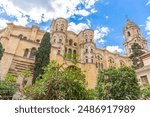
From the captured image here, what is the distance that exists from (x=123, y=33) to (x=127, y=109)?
52253 mm

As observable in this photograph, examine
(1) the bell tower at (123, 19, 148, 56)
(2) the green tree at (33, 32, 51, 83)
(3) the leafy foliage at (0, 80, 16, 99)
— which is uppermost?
(1) the bell tower at (123, 19, 148, 56)

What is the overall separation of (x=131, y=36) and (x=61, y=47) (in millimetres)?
25993

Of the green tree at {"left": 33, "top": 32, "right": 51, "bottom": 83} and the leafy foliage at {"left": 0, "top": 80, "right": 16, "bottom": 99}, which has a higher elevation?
the green tree at {"left": 33, "top": 32, "right": 51, "bottom": 83}

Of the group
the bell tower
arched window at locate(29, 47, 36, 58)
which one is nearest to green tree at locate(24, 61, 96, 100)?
arched window at locate(29, 47, 36, 58)

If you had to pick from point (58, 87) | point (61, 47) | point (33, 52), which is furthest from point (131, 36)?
point (58, 87)

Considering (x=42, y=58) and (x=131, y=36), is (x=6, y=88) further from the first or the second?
(x=131, y=36)

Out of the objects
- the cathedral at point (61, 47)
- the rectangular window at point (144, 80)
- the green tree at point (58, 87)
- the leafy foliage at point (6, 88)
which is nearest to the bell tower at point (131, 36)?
the cathedral at point (61, 47)

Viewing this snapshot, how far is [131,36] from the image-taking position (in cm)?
5012

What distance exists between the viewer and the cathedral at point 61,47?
26.9m

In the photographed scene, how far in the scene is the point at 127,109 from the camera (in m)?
4.26

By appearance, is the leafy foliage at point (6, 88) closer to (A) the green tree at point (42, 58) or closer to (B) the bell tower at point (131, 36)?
(A) the green tree at point (42, 58)

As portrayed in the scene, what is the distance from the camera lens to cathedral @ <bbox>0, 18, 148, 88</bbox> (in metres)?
26.9

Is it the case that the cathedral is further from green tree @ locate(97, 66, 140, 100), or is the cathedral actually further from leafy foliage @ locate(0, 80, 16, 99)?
green tree @ locate(97, 66, 140, 100)

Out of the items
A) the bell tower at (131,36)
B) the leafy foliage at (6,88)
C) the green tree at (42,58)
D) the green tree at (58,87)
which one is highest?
the bell tower at (131,36)
